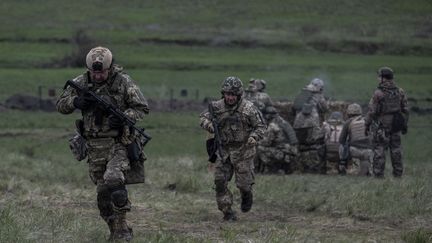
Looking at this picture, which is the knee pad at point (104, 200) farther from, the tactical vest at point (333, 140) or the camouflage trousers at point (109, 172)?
the tactical vest at point (333, 140)

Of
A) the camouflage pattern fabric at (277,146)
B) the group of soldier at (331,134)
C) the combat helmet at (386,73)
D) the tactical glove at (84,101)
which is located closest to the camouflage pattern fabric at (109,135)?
the tactical glove at (84,101)

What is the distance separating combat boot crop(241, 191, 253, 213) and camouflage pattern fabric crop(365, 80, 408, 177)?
6.00m

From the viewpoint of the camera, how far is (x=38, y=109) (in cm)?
3638

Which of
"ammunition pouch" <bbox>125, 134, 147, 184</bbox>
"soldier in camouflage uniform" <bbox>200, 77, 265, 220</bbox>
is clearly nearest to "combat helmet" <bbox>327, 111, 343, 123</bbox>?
"soldier in camouflage uniform" <bbox>200, 77, 265, 220</bbox>

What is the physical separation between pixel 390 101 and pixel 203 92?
22.3m

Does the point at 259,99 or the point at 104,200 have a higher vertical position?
the point at 104,200

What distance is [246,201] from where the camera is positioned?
1512cm

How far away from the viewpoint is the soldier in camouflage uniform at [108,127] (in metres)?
12.0

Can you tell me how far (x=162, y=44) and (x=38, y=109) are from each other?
27302mm

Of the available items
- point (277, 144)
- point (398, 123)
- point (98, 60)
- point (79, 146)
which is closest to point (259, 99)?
point (277, 144)

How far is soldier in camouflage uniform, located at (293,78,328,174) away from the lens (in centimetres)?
2255

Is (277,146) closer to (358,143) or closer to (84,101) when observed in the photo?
(358,143)

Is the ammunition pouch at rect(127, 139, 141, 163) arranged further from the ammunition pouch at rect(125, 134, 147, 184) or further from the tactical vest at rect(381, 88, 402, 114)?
the tactical vest at rect(381, 88, 402, 114)

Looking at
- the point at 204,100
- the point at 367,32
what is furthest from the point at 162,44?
the point at 204,100
